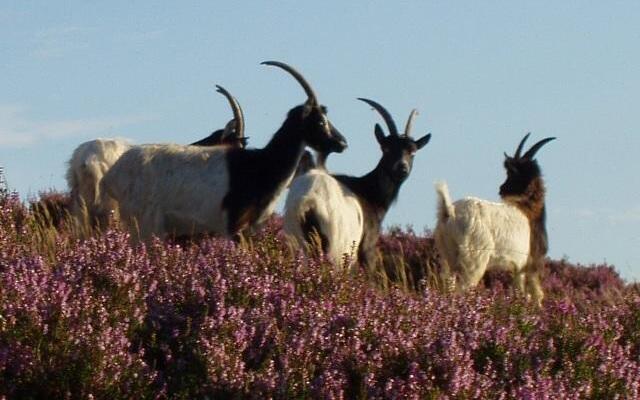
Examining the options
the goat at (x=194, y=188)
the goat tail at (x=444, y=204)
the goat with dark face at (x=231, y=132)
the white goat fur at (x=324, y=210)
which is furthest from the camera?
the goat with dark face at (x=231, y=132)

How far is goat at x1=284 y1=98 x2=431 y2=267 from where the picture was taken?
12.5 meters

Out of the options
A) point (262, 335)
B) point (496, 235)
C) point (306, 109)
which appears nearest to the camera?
point (262, 335)

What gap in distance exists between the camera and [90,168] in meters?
14.1

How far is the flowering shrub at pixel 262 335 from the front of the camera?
5.96m

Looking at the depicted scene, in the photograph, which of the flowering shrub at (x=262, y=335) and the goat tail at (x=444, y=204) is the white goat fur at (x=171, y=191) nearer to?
the goat tail at (x=444, y=204)


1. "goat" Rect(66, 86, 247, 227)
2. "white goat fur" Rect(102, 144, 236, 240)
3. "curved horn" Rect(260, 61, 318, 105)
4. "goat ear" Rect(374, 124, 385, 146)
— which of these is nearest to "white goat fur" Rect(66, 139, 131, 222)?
"goat" Rect(66, 86, 247, 227)

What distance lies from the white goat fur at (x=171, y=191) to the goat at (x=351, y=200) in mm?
794

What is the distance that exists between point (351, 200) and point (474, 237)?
245 centimetres

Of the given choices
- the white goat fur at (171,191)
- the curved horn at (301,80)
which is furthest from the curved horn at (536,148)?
the white goat fur at (171,191)

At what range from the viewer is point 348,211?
13016 mm

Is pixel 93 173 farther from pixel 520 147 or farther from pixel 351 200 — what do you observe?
pixel 520 147

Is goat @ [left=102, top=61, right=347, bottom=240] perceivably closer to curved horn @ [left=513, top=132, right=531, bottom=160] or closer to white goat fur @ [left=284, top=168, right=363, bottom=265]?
white goat fur @ [left=284, top=168, right=363, bottom=265]

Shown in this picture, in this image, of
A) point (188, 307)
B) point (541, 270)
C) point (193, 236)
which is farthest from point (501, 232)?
point (188, 307)

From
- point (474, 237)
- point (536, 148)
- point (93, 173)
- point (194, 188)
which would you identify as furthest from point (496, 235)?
point (93, 173)
